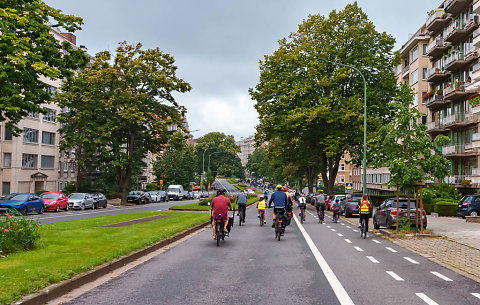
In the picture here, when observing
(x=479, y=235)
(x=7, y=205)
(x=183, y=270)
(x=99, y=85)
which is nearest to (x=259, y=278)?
(x=183, y=270)

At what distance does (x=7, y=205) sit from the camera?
28.1 metres

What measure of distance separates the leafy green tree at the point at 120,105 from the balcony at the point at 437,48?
2410 cm

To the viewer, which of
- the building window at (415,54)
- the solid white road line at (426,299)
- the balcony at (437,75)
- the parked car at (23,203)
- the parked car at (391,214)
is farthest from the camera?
the building window at (415,54)

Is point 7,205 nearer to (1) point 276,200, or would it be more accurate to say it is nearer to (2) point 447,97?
(1) point 276,200

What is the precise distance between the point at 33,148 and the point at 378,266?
1920 inches

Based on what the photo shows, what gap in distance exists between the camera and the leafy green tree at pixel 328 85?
36.3 m

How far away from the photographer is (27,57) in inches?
835

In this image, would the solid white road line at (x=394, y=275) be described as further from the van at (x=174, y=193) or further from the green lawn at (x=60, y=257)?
the van at (x=174, y=193)

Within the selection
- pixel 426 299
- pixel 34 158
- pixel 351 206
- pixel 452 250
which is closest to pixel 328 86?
pixel 351 206

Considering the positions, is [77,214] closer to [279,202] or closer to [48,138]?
[279,202]

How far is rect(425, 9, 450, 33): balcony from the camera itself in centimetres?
4590

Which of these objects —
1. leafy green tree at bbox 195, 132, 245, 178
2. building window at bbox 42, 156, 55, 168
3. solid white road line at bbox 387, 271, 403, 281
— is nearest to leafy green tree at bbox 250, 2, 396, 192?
solid white road line at bbox 387, 271, 403, 281

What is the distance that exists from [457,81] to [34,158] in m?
43.0

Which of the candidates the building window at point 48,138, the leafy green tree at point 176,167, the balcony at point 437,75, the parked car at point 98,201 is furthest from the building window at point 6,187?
the balcony at point 437,75
